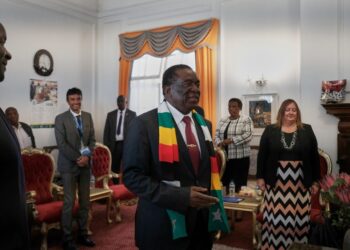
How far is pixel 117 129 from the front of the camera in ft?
21.9

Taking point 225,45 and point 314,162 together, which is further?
point 225,45

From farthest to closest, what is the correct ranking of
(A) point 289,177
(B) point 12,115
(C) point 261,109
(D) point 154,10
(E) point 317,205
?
(D) point 154,10
(C) point 261,109
(B) point 12,115
(E) point 317,205
(A) point 289,177

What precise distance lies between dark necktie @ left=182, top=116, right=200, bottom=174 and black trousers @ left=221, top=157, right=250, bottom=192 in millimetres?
3340

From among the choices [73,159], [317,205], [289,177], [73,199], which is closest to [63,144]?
[73,159]

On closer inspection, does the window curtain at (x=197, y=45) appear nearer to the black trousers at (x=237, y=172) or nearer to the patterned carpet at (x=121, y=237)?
the black trousers at (x=237, y=172)

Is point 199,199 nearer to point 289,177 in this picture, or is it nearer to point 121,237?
point 289,177

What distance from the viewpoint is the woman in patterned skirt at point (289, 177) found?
3.10 m

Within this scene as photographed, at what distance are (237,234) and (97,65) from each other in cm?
496

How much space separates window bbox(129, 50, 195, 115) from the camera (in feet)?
23.0

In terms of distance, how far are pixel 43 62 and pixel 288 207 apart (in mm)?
5174

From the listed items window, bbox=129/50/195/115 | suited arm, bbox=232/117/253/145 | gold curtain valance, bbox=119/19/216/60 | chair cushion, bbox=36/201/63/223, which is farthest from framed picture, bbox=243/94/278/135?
chair cushion, bbox=36/201/63/223

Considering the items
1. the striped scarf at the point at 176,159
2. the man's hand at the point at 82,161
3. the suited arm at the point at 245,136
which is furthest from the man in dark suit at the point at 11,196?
the suited arm at the point at 245,136

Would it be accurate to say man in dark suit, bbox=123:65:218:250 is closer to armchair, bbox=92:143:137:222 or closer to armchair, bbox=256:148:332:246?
armchair, bbox=256:148:332:246

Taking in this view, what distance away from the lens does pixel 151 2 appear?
7.02 meters
